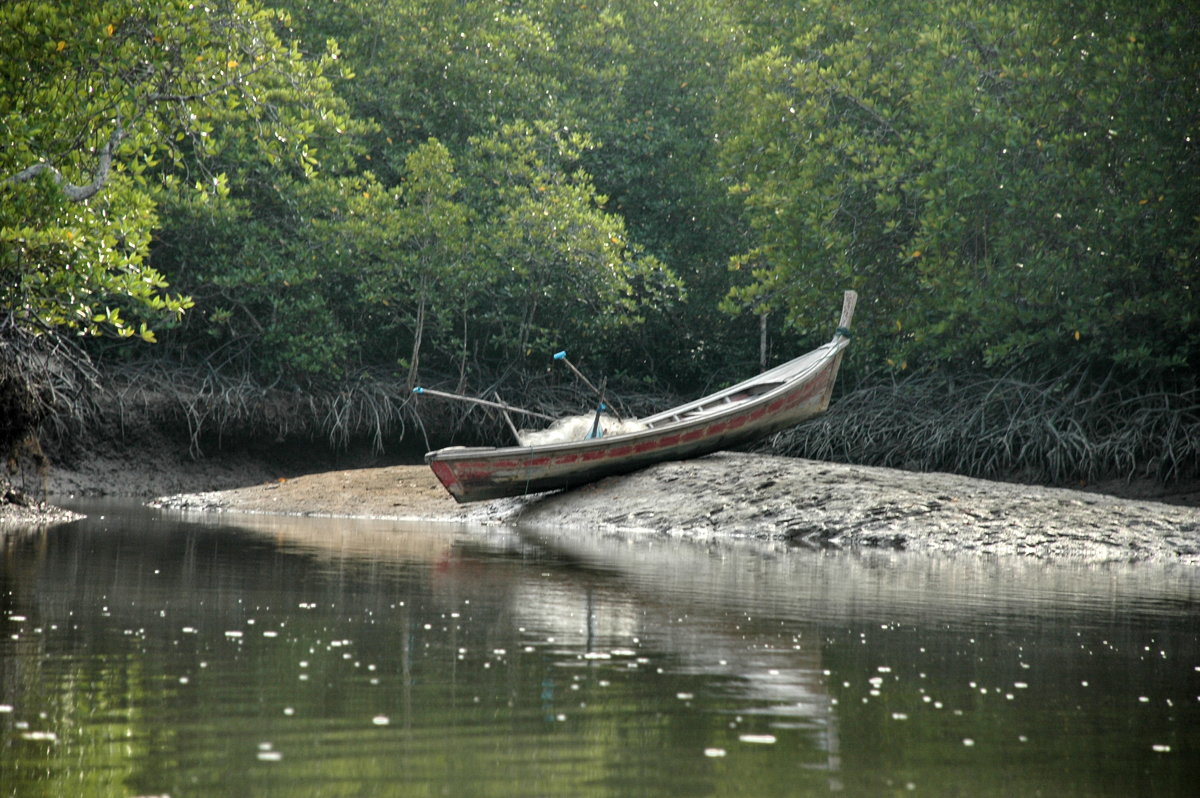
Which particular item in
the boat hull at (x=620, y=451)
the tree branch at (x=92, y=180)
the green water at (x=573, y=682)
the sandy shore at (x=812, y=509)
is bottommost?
the green water at (x=573, y=682)

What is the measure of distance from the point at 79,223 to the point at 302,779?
299 inches

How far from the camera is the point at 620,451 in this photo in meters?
14.5

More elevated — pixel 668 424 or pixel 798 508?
pixel 668 424

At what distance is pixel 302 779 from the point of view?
10.9 ft

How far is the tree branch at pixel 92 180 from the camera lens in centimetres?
933

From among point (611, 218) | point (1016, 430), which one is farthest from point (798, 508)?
point (611, 218)

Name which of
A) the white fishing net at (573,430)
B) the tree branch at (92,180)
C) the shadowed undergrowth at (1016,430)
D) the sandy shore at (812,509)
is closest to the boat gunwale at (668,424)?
the white fishing net at (573,430)

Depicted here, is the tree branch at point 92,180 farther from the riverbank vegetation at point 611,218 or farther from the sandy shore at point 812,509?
the sandy shore at point 812,509

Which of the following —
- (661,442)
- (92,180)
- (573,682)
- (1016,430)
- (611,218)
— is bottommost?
(573,682)

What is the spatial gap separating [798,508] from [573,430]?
293 cm

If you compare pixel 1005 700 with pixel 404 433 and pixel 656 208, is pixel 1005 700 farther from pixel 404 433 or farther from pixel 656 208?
pixel 656 208

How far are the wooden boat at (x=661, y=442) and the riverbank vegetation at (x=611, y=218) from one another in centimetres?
269

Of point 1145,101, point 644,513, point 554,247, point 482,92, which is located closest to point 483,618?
point 644,513

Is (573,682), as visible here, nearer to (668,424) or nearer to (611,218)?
(668,424)
